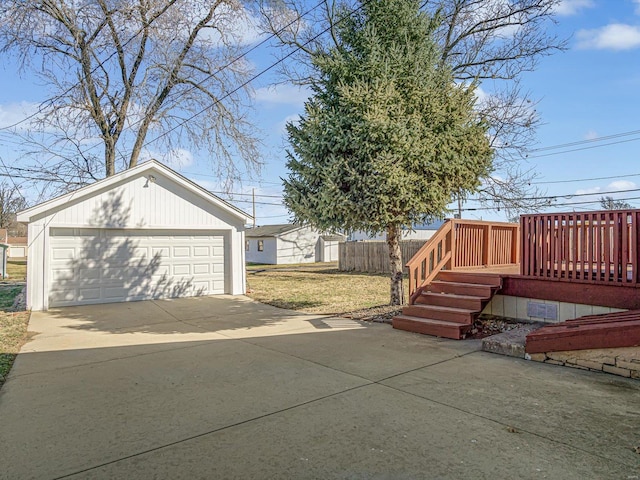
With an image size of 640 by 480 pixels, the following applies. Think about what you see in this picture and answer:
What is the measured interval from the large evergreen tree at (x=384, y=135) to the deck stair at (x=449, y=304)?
1.36 m

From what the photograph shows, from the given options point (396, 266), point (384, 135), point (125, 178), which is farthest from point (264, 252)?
point (384, 135)

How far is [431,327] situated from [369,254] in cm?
1390

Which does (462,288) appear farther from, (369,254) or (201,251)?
(369,254)

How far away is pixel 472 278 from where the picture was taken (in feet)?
23.2

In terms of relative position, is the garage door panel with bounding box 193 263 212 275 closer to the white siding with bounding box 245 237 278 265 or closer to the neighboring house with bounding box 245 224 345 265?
the neighboring house with bounding box 245 224 345 265

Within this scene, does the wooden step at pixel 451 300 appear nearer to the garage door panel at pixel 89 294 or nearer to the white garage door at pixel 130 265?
the white garage door at pixel 130 265

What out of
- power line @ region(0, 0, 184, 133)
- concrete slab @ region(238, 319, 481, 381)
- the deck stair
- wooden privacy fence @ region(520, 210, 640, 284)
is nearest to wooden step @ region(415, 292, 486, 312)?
the deck stair

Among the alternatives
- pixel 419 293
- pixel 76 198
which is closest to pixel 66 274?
pixel 76 198

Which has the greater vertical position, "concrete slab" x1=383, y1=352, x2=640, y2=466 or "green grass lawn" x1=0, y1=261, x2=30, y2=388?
"concrete slab" x1=383, y1=352, x2=640, y2=466

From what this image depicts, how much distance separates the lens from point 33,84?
1423cm

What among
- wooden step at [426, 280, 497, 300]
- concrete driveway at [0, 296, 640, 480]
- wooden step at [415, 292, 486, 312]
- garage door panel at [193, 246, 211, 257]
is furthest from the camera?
garage door panel at [193, 246, 211, 257]

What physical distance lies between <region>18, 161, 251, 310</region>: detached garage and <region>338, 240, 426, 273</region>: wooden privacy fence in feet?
29.3

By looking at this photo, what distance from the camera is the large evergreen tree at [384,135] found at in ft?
22.8

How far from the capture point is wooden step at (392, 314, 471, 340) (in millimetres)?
6074
